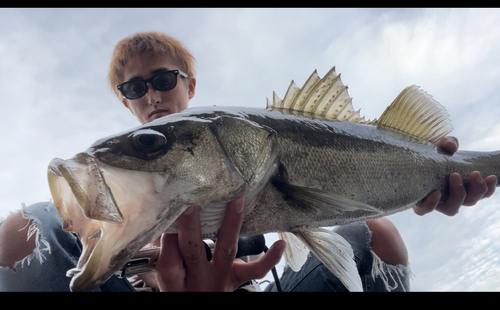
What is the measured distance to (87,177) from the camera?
0.98 meters

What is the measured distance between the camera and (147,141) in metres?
1.13

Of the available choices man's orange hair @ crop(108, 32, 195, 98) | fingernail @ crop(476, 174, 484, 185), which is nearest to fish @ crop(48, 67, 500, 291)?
fingernail @ crop(476, 174, 484, 185)

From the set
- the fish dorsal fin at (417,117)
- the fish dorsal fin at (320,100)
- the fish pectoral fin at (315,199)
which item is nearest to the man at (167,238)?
the fish dorsal fin at (417,117)

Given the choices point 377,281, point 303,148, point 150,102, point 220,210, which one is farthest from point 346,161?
point 150,102

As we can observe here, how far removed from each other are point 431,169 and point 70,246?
217 cm

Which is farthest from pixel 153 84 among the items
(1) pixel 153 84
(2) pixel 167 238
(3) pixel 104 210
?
(3) pixel 104 210

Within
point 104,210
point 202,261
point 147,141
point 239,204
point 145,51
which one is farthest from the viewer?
point 145,51

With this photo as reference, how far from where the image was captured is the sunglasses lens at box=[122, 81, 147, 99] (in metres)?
2.90

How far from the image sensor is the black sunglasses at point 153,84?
9.49ft

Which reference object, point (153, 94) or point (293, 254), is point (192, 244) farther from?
point (153, 94)

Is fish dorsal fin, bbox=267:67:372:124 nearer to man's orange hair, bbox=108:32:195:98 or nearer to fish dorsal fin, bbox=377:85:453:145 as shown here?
fish dorsal fin, bbox=377:85:453:145

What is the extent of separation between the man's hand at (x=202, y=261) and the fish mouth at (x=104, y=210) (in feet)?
0.72

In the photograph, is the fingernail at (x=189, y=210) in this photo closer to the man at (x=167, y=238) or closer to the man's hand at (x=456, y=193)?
the man at (x=167, y=238)

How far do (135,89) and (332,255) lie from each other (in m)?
2.27
